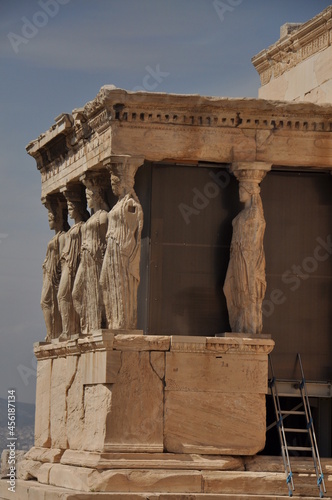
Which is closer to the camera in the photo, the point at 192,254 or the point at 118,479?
the point at 118,479

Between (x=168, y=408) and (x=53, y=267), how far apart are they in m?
4.60

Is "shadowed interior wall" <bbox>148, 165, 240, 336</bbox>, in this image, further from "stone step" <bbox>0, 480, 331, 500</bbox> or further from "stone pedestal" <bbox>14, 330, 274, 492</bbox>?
"stone step" <bbox>0, 480, 331, 500</bbox>

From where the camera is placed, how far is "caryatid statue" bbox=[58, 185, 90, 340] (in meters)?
23.1

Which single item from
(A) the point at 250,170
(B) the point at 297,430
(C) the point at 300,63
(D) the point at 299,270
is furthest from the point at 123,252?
(C) the point at 300,63

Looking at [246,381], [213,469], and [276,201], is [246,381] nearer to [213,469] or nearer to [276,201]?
[213,469]

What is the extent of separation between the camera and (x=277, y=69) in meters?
25.1

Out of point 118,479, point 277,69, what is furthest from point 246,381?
point 277,69

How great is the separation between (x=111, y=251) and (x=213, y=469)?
10.4ft

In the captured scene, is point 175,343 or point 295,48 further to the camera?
point 295,48

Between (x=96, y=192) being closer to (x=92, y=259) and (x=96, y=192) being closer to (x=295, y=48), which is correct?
(x=92, y=259)

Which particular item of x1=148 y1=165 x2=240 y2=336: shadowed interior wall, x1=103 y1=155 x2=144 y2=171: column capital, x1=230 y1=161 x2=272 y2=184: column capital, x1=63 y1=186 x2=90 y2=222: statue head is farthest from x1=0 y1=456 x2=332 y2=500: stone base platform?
x1=63 y1=186 x2=90 y2=222: statue head

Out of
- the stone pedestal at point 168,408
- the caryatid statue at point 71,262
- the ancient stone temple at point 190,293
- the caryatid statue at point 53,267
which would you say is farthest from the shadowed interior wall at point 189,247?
the caryatid statue at point 53,267

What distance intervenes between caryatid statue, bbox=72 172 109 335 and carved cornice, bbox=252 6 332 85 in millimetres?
4169

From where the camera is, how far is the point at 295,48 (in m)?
24.4
